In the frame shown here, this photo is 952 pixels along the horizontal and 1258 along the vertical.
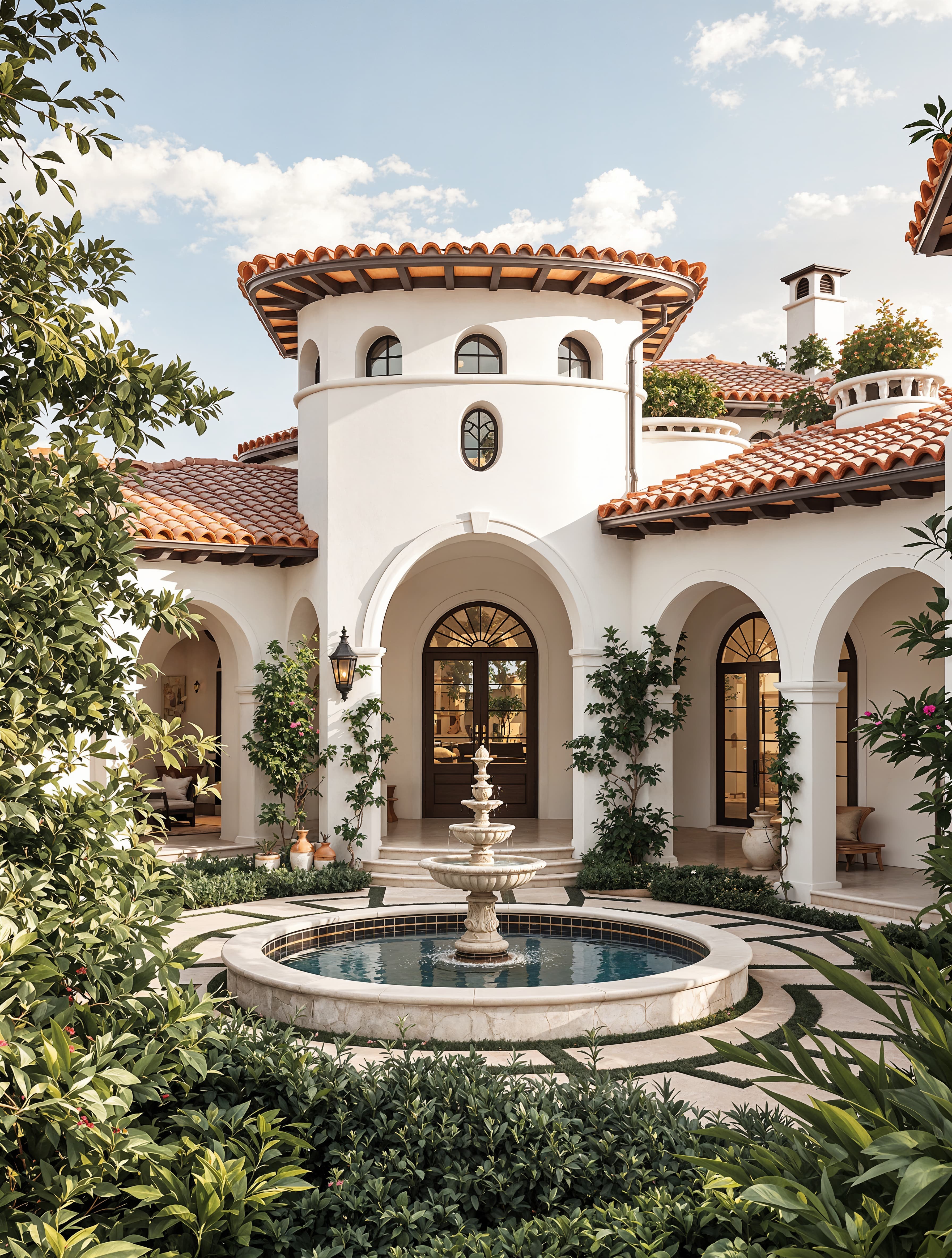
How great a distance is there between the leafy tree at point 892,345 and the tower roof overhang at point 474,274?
3.73m

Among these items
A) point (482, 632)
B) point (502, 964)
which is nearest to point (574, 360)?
point (482, 632)

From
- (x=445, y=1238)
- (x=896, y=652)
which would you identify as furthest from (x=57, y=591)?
(x=896, y=652)

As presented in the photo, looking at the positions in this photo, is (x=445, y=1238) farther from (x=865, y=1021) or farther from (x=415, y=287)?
(x=415, y=287)

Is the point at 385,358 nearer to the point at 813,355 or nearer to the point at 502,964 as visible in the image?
the point at 502,964

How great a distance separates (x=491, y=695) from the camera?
56.9ft

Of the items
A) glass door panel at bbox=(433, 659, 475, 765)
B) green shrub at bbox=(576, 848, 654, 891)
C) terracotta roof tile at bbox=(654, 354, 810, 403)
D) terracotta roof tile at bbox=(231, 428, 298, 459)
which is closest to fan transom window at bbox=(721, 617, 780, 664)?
glass door panel at bbox=(433, 659, 475, 765)

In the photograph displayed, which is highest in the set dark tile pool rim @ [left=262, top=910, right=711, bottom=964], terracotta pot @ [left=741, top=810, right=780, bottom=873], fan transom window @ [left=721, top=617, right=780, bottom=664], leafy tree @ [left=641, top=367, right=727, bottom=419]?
leafy tree @ [left=641, top=367, right=727, bottom=419]

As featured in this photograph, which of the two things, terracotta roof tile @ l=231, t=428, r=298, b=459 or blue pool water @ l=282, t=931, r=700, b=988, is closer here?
blue pool water @ l=282, t=931, r=700, b=988

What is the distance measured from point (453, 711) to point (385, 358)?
6.05 m

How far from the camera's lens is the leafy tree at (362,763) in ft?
44.2

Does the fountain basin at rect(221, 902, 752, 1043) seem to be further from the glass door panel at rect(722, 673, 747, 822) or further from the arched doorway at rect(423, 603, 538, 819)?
the glass door panel at rect(722, 673, 747, 822)

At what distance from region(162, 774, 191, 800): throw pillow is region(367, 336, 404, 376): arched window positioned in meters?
8.29

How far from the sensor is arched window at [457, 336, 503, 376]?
46.1 ft

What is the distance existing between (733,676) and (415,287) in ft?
26.9
